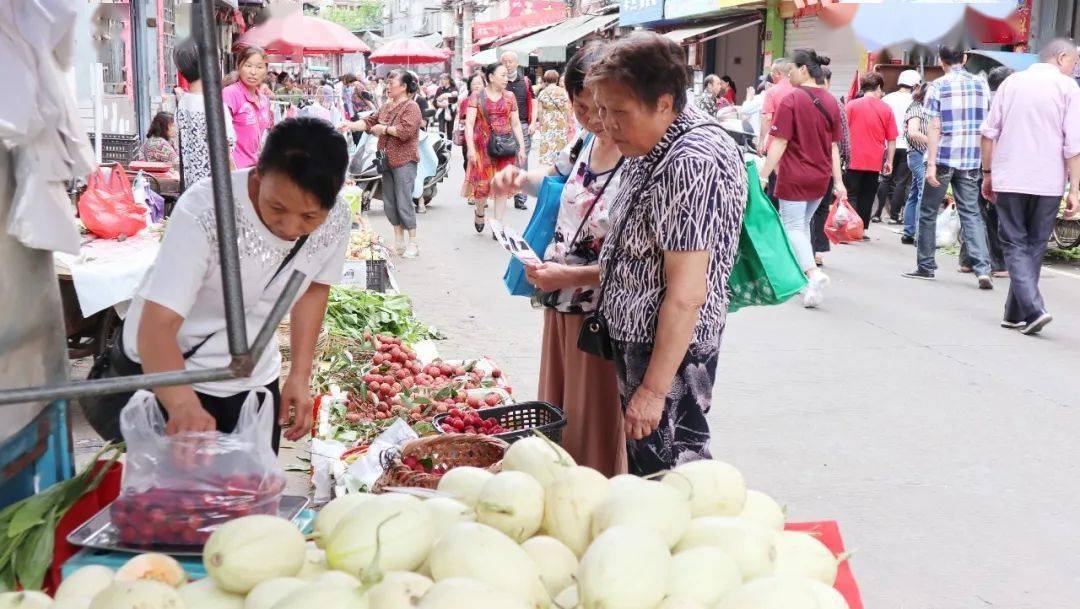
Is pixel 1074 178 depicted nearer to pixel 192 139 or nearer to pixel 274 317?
pixel 192 139

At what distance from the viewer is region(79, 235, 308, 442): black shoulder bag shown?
2975mm

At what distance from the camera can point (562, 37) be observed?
3844 cm

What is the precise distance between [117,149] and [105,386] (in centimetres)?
907

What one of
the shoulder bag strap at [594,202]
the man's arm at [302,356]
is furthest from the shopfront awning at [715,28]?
the man's arm at [302,356]

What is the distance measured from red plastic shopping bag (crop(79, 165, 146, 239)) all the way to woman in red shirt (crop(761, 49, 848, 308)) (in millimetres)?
5151

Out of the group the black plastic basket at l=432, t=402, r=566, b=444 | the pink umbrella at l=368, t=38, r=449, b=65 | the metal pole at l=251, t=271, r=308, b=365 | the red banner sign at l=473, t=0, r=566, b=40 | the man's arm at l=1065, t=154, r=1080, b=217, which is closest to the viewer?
the metal pole at l=251, t=271, r=308, b=365

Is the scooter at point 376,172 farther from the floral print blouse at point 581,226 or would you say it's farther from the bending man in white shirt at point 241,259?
the bending man in white shirt at point 241,259

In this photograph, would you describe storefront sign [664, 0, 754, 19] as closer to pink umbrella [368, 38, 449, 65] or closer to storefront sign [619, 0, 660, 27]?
storefront sign [619, 0, 660, 27]

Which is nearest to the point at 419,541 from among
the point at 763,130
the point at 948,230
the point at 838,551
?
the point at 838,551

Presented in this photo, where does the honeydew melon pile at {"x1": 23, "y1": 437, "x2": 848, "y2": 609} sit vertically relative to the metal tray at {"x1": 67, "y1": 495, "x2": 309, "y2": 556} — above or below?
above

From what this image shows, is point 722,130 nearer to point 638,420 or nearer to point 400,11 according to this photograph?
point 638,420

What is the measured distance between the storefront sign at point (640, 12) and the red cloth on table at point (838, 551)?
2437 centimetres

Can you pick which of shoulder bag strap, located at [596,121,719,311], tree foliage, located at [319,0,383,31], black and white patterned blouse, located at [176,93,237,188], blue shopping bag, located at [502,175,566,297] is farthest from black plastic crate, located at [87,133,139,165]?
tree foliage, located at [319,0,383,31]

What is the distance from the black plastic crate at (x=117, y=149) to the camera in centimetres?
954
